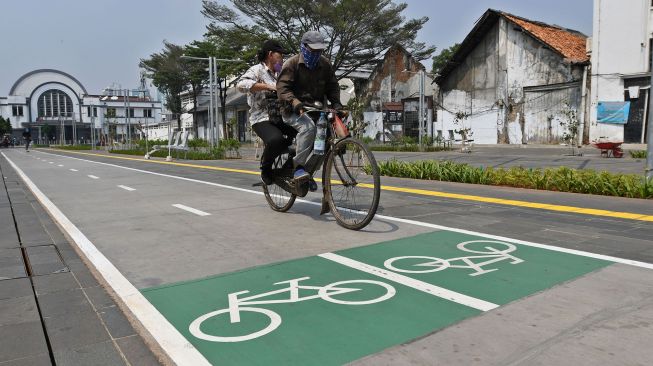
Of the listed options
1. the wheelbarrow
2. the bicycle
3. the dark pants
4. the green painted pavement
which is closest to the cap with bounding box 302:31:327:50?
the bicycle

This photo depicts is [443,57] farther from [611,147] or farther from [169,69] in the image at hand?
[611,147]

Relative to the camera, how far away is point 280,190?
285 inches

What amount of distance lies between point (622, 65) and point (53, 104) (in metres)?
109

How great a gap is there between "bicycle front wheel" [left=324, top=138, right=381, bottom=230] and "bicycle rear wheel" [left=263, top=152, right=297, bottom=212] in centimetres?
70

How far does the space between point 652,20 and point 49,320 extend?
32516 millimetres

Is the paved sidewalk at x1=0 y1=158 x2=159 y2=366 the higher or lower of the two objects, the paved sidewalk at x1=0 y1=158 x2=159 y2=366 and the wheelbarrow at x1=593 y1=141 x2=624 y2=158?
the lower

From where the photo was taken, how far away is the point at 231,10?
43.2 m

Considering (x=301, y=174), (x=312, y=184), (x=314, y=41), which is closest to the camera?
(x=314, y=41)

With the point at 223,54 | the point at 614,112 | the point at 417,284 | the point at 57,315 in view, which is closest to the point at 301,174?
the point at 417,284

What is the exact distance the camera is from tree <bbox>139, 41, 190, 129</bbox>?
208 ft

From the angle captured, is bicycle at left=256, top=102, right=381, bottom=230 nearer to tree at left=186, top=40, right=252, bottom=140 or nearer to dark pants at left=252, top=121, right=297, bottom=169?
dark pants at left=252, top=121, right=297, bottom=169

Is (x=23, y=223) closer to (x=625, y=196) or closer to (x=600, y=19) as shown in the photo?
(x=625, y=196)

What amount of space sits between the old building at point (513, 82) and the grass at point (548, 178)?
76.6ft

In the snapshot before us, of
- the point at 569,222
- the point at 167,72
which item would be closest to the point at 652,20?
the point at 569,222
